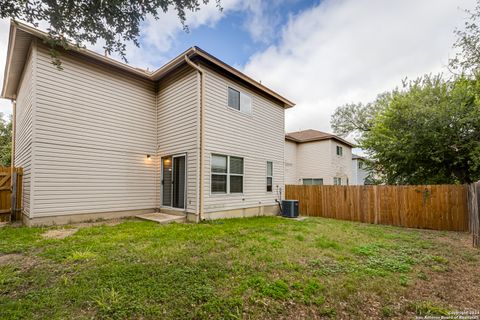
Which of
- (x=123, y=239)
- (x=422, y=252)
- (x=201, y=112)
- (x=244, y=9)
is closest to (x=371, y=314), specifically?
(x=422, y=252)

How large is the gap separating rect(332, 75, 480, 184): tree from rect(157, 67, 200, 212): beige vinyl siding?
9.46 metres

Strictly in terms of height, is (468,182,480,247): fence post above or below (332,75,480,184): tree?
below

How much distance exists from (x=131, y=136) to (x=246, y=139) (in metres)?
4.51

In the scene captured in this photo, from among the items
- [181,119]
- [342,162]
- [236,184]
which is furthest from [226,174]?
[342,162]

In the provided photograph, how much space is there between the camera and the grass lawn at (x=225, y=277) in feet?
8.45

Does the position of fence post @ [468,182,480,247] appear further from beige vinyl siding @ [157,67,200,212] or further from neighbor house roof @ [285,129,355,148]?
neighbor house roof @ [285,129,355,148]

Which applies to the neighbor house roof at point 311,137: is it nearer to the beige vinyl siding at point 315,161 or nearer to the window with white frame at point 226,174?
the beige vinyl siding at point 315,161

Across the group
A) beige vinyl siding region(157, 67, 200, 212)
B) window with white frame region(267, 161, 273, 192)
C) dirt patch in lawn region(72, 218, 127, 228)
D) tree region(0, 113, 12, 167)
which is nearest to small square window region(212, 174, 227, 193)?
beige vinyl siding region(157, 67, 200, 212)

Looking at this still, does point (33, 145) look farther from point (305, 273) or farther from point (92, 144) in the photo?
Answer: point (305, 273)

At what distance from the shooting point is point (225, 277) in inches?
131

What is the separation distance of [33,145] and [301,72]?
45.3 feet

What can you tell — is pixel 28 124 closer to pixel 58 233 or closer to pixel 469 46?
pixel 58 233

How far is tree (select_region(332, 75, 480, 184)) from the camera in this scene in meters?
9.08

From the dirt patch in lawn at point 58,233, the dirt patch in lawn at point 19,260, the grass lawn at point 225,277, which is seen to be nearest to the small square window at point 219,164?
the grass lawn at point 225,277
